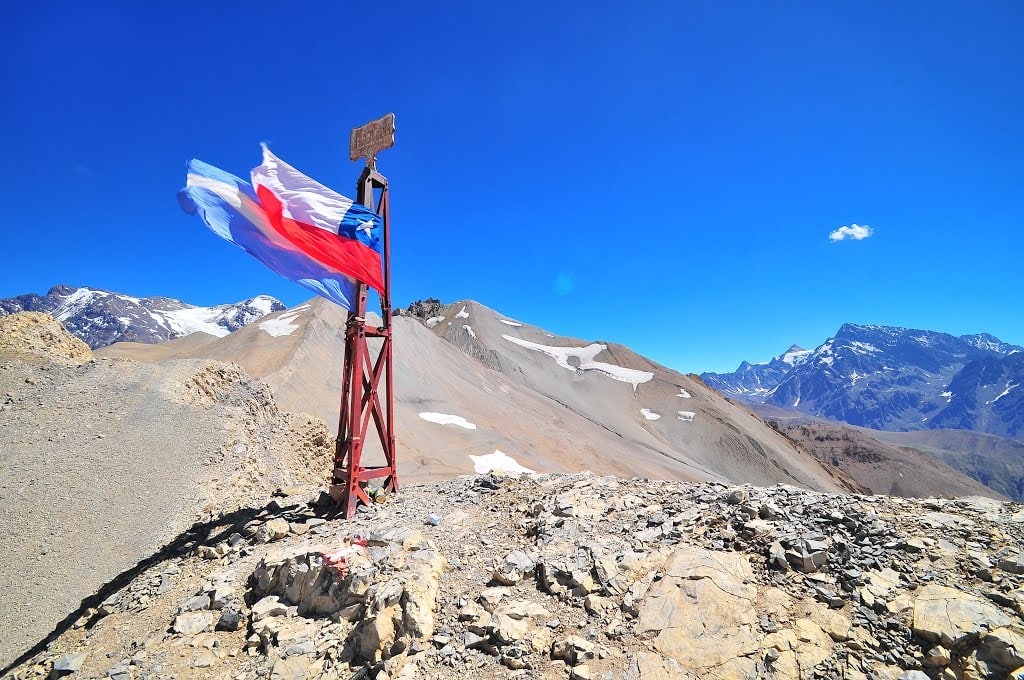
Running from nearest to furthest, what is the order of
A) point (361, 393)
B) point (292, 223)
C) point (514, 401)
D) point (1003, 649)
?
point (1003, 649) → point (292, 223) → point (361, 393) → point (514, 401)

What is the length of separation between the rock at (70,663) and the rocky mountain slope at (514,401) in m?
22.0

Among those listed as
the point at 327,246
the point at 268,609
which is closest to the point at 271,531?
the point at 268,609

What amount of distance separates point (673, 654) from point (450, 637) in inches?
103

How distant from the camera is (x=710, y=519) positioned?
770 centimetres

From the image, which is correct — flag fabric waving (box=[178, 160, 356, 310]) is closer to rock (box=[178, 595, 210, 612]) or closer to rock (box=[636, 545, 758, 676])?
rock (box=[178, 595, 210, 612])

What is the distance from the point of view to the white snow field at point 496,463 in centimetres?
3391

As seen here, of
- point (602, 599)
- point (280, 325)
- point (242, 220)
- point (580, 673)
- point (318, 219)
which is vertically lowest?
point (580, 673)

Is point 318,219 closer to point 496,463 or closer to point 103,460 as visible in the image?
point 103,460

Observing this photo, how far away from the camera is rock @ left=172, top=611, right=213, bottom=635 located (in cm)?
661

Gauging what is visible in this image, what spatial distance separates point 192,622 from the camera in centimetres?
671

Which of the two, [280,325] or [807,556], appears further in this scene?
[280,325]

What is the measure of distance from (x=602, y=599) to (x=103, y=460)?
14.3 meters

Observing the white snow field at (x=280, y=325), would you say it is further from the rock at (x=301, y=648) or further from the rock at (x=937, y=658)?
the rock at (x=937, y=658)

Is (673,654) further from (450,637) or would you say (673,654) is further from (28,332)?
(28,332)
